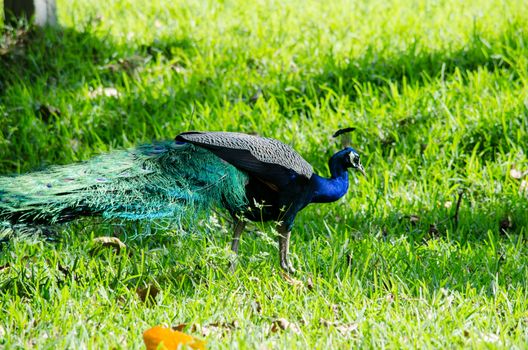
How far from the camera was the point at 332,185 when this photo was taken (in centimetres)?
434

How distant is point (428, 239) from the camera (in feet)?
16.3

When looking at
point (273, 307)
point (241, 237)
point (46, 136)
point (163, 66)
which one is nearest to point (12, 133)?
point (46, 136)

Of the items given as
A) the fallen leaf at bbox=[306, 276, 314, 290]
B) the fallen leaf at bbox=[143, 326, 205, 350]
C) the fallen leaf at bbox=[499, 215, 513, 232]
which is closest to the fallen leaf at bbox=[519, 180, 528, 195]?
the fallen leaf at bbox=[499, 215, 513, 232]

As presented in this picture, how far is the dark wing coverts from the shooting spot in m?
4.11

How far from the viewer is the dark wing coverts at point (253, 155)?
13.5ft

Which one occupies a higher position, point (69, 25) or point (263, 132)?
point (69, 25)

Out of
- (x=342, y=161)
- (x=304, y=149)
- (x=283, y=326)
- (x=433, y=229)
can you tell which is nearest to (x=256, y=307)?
(x=283, y=326)

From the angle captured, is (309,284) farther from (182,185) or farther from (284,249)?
(182,185)

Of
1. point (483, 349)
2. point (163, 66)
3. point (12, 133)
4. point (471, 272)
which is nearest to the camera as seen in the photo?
point (483, 349)

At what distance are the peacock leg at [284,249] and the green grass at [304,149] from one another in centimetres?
7

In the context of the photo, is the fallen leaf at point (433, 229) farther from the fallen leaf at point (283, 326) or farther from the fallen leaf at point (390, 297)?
the fallen leaf at point (283, 326)

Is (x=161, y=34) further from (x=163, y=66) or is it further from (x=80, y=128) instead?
(x=80, y=128)

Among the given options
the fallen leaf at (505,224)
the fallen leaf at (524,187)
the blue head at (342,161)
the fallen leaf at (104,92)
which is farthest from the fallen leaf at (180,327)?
the fallen leaf at (104,92)

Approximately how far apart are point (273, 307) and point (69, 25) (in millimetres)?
4400
